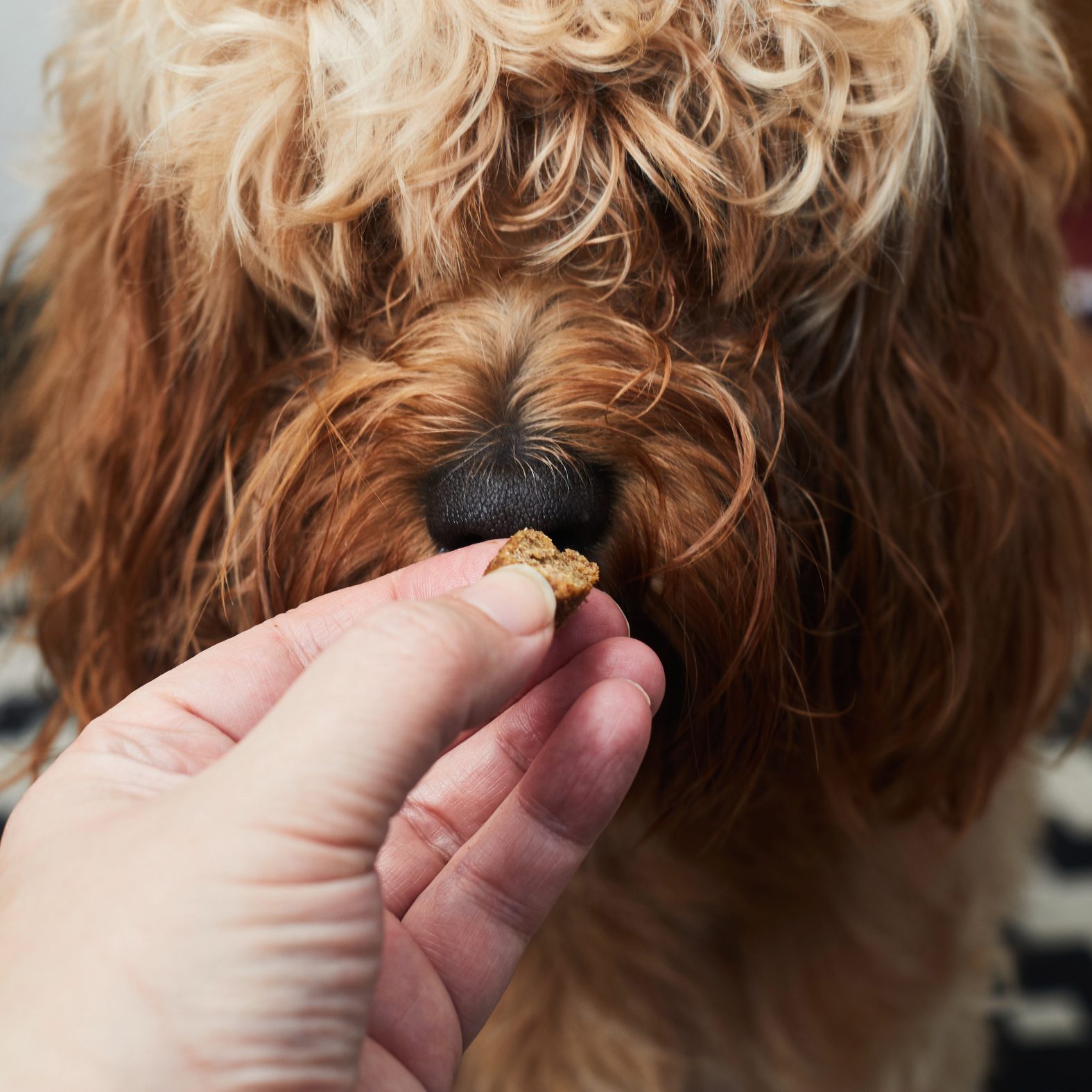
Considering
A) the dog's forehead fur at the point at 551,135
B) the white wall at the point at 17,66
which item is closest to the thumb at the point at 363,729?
the dog's forehead fur at the point at 551,135

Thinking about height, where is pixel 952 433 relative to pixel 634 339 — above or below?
below

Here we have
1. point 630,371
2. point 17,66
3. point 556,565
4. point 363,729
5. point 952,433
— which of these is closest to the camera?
point 363,729

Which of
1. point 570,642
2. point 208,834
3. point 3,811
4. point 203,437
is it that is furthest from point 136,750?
point 3,811

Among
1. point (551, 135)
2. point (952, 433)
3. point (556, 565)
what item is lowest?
point (952, 433)

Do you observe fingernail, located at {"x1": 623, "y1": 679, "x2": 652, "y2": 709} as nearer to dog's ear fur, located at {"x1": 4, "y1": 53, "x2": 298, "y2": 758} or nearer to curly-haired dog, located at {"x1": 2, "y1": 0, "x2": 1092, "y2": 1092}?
curly-haired dog, located at {"x1": 2, "y1": 0, "x2": 1092, "y2": 1092}

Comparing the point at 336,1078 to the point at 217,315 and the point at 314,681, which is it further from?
the point at 217,315

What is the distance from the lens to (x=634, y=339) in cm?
94

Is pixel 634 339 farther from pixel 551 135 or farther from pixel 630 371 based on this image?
pixel 551 135

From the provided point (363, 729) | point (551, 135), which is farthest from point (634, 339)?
point (363, 729)

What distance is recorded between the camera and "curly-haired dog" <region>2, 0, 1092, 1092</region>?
90 cm

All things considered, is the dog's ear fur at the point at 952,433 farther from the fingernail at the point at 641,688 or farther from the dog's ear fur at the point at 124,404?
the dog's ear fur at the point at 124,404

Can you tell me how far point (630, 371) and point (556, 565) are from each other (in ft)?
0.74

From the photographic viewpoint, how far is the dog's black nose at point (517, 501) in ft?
2.67

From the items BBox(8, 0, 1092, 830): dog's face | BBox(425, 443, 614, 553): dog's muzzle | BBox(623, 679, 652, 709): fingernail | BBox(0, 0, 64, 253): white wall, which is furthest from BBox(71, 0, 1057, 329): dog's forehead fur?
BBox(0, 0, 64, 253): white wall
